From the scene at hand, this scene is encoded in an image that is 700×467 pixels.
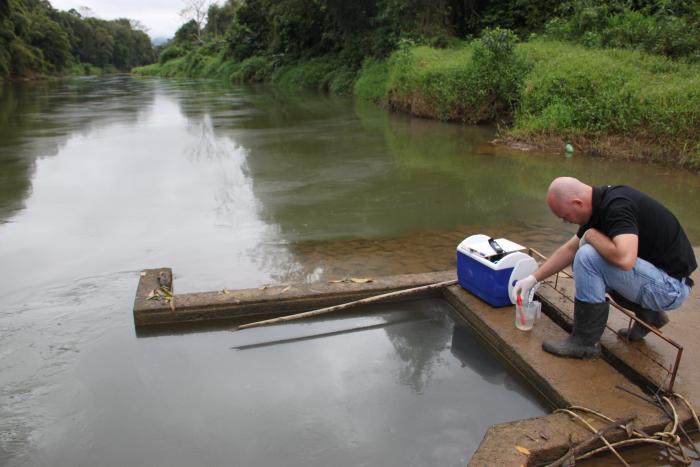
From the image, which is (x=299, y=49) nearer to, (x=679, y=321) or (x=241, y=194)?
(x=241, y=194)

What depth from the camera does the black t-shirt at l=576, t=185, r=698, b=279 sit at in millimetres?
2895

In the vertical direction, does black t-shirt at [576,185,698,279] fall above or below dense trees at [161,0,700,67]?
below

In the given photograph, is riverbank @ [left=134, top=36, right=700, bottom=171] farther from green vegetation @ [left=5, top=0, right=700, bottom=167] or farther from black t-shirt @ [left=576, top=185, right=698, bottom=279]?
black t-shirt @ [left=576, top=185, right=698, bottom=279]

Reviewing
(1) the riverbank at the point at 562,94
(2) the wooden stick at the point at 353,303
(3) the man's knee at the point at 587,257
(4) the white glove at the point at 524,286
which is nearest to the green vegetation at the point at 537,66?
(1) the riverbank at the point at 562,94

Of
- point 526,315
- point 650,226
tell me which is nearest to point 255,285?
point 526,315

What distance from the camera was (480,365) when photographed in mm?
3518

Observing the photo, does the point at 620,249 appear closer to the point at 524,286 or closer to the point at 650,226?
the point at 650,226

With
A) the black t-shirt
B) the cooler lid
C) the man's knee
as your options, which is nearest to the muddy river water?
the cooler lid

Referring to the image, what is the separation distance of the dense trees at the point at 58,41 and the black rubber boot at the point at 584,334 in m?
46.2

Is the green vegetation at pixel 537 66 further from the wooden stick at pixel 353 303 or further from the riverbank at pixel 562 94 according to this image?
the wooden stick at pixel 353 303

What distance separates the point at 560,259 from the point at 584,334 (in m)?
0.45

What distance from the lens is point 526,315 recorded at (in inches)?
138

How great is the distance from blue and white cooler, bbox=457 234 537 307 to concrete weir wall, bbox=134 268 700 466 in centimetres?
9

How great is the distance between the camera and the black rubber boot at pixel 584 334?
3.12m
